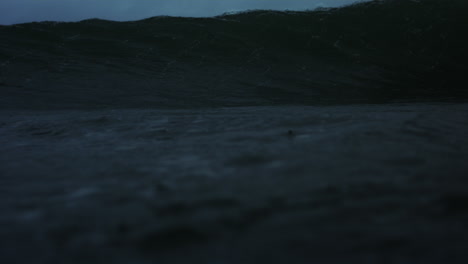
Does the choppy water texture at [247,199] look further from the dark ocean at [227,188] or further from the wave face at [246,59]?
the wave face at [246,59]

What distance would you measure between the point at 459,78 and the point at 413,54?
1184 mm

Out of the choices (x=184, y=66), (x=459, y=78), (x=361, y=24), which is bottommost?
(x=459, y=78)

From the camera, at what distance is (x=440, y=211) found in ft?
3.42

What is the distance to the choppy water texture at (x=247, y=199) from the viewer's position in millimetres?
896

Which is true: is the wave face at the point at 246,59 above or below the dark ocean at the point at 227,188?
above

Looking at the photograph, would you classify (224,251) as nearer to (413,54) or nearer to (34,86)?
(34,86)

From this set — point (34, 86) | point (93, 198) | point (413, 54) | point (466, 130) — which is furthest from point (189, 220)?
point (413, 54)

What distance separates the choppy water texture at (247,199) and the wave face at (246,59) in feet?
10.2

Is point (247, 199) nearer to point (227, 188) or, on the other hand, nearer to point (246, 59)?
point (227, 188)

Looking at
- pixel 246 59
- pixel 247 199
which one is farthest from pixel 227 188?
pixel 246 59

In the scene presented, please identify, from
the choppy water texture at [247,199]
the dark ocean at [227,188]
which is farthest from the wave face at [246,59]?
the choppy water texture at [247,199]

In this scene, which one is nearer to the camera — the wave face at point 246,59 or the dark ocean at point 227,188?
the dark ocean at point 227,188

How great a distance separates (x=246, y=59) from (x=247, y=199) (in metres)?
6.87

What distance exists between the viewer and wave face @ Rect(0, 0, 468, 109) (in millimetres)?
5730
